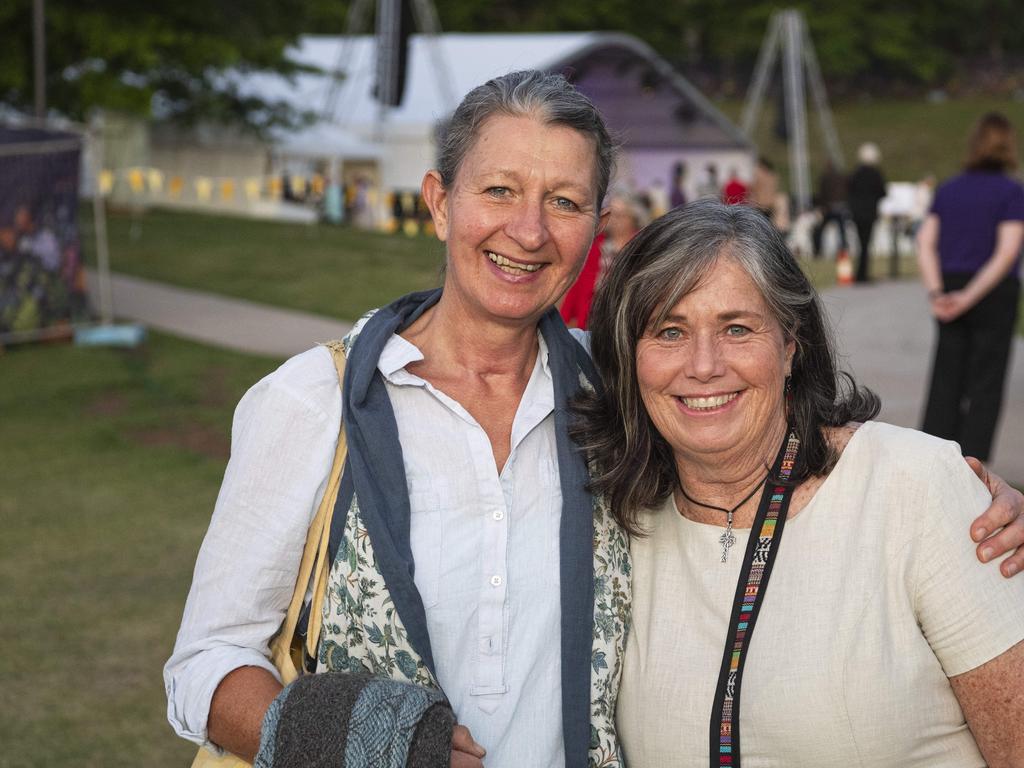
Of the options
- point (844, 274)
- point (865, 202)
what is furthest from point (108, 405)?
point (865, 202)

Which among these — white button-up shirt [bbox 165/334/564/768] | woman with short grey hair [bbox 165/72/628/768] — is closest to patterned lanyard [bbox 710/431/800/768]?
woman with short grey hair [bbox 165/72/628/768]

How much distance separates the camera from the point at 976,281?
7.75m

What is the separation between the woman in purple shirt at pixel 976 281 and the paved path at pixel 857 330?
50 cm

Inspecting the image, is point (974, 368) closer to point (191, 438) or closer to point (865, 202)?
point (191, 438)

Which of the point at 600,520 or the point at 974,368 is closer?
the point at 600,520

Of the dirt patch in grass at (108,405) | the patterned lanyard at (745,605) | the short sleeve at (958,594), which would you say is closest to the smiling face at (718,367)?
the patterned lanyard at (745,605)

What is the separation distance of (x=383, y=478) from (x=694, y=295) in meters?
0.73

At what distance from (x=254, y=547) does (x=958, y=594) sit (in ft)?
4.29

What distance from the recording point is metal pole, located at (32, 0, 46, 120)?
43.1 ft

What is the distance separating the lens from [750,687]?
8.27ft

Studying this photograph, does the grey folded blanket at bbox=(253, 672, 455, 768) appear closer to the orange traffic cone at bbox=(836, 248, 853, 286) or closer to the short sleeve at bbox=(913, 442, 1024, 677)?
the short sleeve at bbox=(913, 442, 1024, 677)

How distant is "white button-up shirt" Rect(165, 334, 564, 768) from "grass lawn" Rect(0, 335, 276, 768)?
2660 mm

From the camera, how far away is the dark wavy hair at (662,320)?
2611mm

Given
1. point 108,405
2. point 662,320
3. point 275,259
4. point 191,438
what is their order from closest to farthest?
point 662,320 < point 191,438 < point 108,405 < point 275,259
